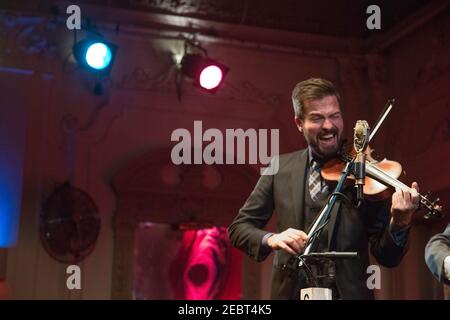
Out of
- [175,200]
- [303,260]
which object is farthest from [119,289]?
[303,260]

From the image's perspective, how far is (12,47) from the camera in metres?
5.07

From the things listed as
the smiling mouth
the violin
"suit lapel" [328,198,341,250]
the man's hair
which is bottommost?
"suit lapel" [328,198,341,250]

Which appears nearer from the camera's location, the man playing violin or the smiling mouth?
the man playing violin

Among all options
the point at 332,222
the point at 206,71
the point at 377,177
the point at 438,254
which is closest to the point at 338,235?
the point at 332,222

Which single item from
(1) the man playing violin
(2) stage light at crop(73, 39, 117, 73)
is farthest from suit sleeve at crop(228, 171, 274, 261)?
(2) stage light at crop(73, 39, 117, 73)

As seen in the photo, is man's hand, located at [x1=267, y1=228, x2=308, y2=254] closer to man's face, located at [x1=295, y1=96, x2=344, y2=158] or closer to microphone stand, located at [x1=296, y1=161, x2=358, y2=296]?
microphone stand, located at [x1=296, y1=161, x2=358, y2=296]

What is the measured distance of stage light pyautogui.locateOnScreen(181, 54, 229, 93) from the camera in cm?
502

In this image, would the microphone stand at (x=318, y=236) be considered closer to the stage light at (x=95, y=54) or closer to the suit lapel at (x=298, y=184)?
the suit lapel at (x=298, y=184)

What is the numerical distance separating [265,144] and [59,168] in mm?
1396

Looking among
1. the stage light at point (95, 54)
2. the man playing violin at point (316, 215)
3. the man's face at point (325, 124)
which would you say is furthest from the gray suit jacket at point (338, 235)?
the stage light at point (95, 54)

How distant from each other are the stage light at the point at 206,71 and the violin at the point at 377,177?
2904 mm

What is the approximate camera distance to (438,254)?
85.5 inches

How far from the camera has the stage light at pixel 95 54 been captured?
481 centimetres
